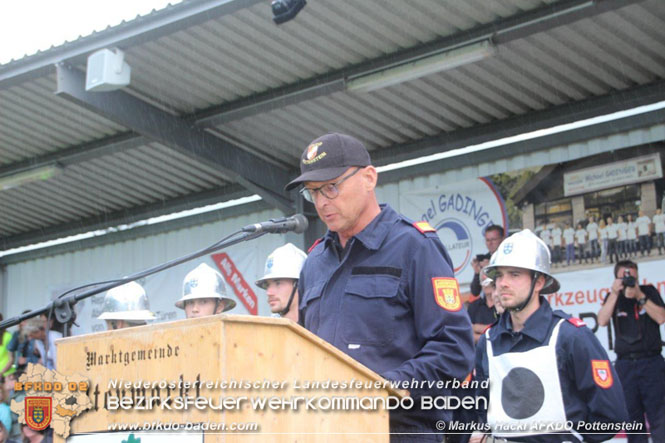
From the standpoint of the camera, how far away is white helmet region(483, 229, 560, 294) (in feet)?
16.2

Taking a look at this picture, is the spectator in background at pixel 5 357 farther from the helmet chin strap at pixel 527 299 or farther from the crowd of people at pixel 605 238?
the helmet chin strap at pixel 527 299

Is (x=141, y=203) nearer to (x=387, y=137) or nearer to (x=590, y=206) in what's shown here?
(x=387, y=137)

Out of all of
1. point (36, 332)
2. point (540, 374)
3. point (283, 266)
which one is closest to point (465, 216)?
point (283, 266)

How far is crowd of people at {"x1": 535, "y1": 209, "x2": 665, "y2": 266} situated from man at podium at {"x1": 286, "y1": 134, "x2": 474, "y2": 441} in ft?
19.9

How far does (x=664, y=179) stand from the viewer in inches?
338

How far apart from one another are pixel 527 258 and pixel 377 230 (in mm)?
1986

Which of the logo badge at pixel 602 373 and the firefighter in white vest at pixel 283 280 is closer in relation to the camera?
the logo badge at pixel 602 373

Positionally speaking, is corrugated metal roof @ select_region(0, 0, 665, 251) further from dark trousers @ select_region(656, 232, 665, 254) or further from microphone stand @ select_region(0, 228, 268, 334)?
microphone stand @ select_region(0, 228, 268, 334)

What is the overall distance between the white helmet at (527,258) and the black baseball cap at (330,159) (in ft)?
6.58

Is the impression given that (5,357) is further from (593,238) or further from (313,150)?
(313,150)

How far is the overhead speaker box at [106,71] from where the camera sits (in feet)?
28.8

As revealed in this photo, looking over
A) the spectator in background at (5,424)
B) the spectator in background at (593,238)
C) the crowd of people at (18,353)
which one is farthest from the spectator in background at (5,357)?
the spectator in background at (593,238)

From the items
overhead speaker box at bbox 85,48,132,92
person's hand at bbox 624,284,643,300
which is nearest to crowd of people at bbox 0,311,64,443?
overhead speaker box at bbox 85,48,132,92

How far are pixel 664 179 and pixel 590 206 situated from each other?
2.68ft
